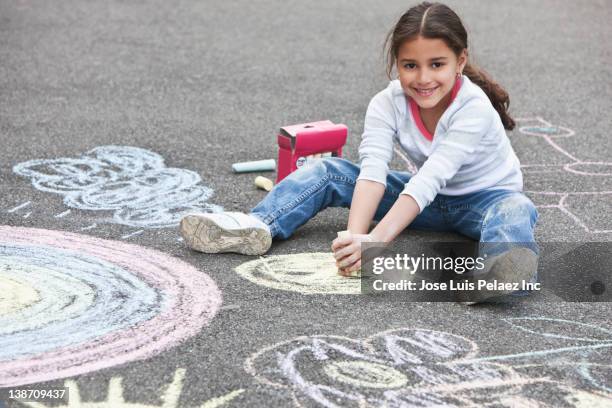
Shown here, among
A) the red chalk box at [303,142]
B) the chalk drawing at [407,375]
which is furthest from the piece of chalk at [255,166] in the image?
the chalk drawing at [407,375]

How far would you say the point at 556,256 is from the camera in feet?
11.4

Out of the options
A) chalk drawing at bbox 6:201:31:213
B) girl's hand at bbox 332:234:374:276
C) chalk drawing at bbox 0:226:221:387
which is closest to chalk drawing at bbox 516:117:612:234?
girl's hand at bbox 332:234:374:276

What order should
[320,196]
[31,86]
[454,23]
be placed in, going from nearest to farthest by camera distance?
1. [454,23]
2. [320,196]
3. [31,86]

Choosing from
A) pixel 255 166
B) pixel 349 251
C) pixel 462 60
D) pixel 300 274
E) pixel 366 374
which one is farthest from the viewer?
pixel 255 166

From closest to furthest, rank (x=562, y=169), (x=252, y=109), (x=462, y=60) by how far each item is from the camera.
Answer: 1. (x=462, y=60)
2. (x=562, y=169)
3. (x=252, y=109)

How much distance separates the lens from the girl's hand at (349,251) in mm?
3133

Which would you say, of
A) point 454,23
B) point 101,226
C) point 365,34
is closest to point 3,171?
point 101,226

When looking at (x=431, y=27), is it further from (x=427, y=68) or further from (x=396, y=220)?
(x=396, y=220)

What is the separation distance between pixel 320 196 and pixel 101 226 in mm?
799

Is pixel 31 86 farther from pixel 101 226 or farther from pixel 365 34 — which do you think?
pixel 365 34

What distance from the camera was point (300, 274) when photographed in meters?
3.25

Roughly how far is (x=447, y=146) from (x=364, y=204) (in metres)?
0.34

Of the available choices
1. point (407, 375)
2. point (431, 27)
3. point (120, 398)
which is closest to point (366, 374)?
point (407, 375)

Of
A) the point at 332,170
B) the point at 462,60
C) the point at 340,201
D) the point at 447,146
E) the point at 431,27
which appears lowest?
the point at 340,201
